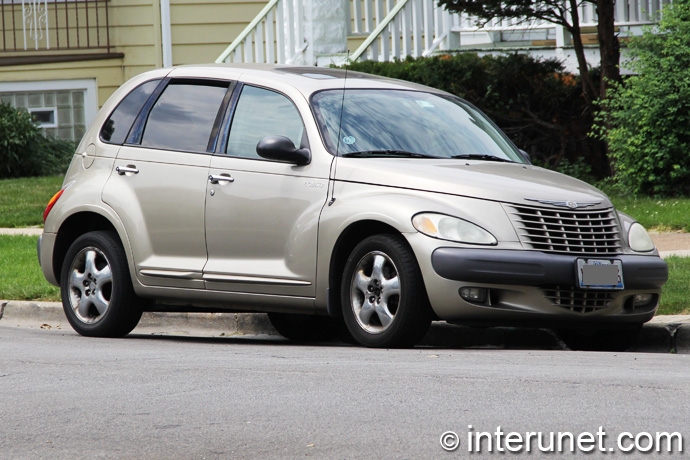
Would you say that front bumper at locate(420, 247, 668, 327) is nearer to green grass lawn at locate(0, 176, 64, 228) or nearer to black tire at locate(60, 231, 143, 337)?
black tire at locate(60, 231, 143, 337)

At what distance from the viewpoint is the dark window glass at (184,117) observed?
8297 millimetres

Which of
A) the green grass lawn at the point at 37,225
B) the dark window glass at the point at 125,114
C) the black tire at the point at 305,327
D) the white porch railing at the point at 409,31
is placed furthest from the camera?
the white porch railing at the point at 409,31

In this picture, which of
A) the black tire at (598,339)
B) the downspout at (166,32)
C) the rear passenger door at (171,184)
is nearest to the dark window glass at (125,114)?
the rear passenger door at (171,184)

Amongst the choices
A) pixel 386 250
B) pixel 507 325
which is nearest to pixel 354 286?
pixel 386 250

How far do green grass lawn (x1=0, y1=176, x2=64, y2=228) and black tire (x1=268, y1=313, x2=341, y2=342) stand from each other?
7033 millimetres

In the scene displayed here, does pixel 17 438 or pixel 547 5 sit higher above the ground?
pixel 547 5

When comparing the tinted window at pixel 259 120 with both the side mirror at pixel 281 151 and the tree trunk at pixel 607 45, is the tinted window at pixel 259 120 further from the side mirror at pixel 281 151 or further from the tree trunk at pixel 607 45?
the tree trunk at pixel 607 45

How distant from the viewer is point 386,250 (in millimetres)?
7199

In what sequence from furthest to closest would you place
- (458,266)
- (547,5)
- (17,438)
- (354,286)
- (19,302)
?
(547,5) → (19,302) → (354,286) → (458,266) → (17,438)

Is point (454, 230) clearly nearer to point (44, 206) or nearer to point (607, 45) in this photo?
point (607, 45)

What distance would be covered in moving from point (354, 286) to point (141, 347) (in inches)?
59.3

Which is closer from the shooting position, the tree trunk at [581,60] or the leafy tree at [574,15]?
the leafy tree at [574,15]

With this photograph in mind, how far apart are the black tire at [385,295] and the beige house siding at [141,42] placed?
1489 centimetres

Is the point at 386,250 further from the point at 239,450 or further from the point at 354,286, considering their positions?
the point at 239,450
